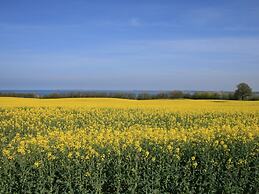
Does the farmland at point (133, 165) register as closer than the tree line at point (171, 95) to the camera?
Yes

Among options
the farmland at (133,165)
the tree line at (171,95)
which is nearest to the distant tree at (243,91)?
the tree line at (171,95)

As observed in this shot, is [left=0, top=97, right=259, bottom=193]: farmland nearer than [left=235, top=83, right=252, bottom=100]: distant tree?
Yes

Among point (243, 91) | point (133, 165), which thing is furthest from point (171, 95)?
point (133, 165)

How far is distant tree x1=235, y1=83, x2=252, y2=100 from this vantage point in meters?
52.7

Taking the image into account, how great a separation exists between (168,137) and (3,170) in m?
4.32

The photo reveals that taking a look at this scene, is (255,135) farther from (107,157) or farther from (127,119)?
(127,119)

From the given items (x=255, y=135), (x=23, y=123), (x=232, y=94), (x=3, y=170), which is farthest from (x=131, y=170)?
(x=232, y=94)

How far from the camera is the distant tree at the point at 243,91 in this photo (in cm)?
5272

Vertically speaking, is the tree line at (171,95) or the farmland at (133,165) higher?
the tree line at (171,95)

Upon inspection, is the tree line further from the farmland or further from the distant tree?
the farmland

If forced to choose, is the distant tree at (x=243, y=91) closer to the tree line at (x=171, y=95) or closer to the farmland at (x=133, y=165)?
the tree line at (x=171, y=95)

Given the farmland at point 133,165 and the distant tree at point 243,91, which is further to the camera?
the distant tree at point 243,91

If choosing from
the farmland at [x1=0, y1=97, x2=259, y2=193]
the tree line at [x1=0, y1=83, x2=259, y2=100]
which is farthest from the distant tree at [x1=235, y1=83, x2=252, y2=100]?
the farmland at [x1=0, y1=97, x2=259, y2=193]

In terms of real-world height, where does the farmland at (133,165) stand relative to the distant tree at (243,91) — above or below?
below
